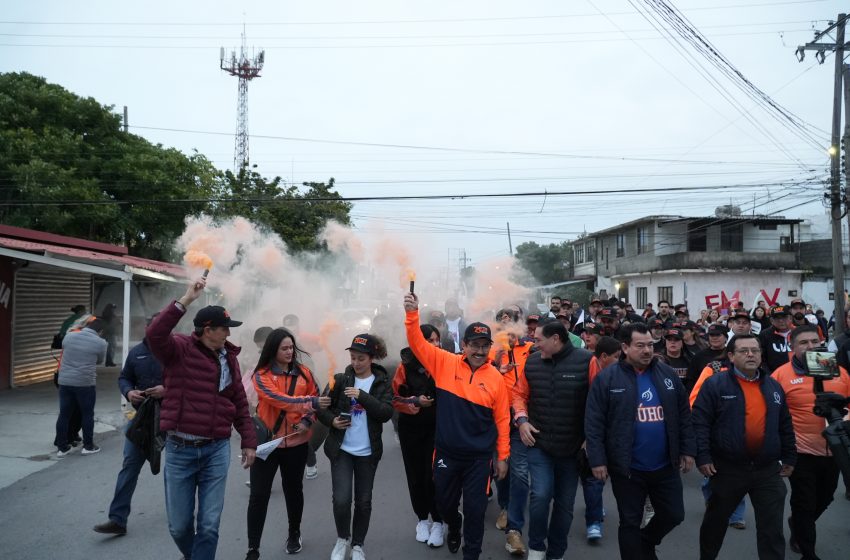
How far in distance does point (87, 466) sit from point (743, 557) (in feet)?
24.4

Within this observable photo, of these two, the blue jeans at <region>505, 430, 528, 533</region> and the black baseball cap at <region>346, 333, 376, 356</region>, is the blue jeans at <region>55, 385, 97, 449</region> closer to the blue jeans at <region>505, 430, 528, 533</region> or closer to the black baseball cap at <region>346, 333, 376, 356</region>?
the black baseball cap at <region>346, 333, 376, 356</region>

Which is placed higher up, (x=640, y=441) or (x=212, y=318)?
(x=212, y=318)

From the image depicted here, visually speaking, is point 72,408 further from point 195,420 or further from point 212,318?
point 212,318

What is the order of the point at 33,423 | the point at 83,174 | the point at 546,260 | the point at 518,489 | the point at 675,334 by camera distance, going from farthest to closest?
the point at 546,260 < the point at 83,174 < the point at 33,423 < the point at 675,334 < the point at 518,489

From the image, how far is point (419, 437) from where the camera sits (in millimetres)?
5145

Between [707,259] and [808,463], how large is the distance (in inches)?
1166

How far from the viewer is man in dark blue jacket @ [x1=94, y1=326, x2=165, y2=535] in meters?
5.05

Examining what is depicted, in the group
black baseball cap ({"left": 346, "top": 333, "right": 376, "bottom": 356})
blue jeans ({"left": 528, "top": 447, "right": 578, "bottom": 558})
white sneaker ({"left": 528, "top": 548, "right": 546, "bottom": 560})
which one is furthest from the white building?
black baseball cap ({"left": 346, "top": 333, "right": 376, "bottom": 356})

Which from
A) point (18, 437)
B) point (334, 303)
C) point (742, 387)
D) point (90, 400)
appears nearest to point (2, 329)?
point (18, 437)

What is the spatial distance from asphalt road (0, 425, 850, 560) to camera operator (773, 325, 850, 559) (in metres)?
0.46

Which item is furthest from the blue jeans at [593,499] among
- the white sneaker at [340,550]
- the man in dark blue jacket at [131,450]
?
the man in dark blue jacket at [131,450]

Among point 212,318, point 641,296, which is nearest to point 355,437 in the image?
point 212,318

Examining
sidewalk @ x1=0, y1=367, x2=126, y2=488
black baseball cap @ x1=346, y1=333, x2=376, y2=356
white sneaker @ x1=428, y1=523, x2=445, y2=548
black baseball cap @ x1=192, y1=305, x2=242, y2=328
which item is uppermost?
black baseball cap @ x1=192, y1=305, x2=242, y2=328

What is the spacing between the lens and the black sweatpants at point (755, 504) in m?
4.04
